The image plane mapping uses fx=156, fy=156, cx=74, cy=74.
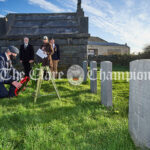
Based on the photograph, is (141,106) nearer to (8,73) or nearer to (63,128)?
(63,128)

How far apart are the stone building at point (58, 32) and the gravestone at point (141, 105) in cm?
699

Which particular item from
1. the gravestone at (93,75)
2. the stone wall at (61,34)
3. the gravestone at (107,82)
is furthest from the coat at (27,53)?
the gravestone at (107,82)

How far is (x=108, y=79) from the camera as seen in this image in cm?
379

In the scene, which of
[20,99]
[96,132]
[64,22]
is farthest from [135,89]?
[64,22]

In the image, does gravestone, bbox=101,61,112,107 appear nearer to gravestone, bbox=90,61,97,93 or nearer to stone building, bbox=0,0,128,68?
gravestone, bbox=90,61,97,93

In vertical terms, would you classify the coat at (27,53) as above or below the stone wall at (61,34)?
below

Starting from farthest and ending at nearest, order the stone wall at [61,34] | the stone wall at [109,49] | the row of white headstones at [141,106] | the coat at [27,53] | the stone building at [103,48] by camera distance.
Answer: the stone wall at [109,49]
the stone building at [103,48]
the stone wall at [61,34]
the coat at [27,53]
the row of white headstones at [141,106]

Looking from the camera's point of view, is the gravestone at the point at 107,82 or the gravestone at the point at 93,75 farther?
the gravestone at the point at 93,75

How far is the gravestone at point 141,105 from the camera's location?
1717mm

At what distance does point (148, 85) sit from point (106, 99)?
7.03 feet

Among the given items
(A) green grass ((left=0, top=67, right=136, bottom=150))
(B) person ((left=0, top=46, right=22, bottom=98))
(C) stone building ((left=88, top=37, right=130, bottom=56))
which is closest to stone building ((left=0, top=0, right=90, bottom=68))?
(B) person ((left=0, top=46, right=22, bottom=98))

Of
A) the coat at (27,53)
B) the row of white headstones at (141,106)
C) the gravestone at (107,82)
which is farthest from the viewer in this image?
the coat at (27,53)

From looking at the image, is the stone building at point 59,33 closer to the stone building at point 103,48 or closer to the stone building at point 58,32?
the stone building at point 58,32

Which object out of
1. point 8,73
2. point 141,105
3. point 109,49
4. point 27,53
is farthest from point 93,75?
point 109,49
